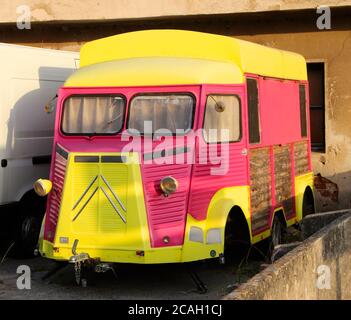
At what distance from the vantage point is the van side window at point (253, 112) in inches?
363

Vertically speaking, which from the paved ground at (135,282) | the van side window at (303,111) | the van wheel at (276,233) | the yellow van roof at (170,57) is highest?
the yellow van roof at (170,57)

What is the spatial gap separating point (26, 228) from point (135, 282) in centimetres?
212

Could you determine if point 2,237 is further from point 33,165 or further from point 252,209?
point 252,209

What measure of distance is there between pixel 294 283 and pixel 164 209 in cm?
224

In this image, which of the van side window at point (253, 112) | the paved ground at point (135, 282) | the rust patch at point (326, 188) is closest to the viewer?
the paved ground at point (135, 282)

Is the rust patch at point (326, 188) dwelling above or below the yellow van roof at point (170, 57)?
below

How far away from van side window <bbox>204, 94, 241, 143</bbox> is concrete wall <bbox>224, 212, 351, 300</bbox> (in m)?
A: 1.61

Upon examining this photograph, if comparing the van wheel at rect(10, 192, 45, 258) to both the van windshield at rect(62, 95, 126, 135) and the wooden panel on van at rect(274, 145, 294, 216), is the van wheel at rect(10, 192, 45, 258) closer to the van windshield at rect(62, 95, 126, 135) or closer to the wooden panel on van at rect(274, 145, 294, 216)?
the van windshield at rect(62, 95, 126, 135)

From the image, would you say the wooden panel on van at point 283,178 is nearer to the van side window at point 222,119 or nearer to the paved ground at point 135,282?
the paved ground at point 135,282

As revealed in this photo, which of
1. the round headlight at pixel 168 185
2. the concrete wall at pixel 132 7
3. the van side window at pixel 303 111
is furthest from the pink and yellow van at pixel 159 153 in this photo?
the concrete wall at pixel 132 7

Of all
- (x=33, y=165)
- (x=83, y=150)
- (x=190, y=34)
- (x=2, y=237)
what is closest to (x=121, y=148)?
(x=83, y=150)

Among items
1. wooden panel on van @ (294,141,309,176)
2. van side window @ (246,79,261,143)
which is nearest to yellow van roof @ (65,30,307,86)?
van side window @ (246,79,261,143)

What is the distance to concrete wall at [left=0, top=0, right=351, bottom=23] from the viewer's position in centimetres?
1262

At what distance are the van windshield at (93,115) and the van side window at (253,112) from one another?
160 centimetres
